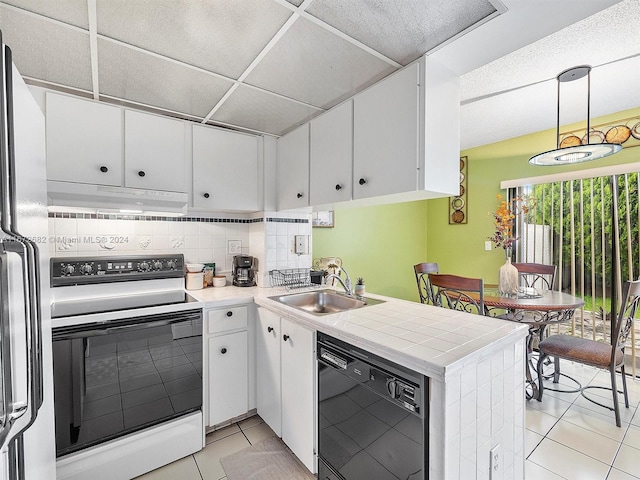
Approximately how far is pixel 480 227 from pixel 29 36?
421 cm

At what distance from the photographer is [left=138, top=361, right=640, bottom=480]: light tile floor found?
170 centimetres

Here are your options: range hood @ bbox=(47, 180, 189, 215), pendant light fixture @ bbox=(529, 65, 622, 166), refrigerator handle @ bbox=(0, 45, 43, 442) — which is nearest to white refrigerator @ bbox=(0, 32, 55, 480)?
refrigerator handle @ bbox=(0, 45, 43, 442)

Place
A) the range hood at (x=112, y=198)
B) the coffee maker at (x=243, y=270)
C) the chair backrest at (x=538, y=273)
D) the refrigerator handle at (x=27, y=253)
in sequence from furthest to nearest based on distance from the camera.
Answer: the chair backrest at (x=538, y=273)
the coffee maker at (x=243, y=270)
the range hood at (x=112, y=198)
the refrigerator handle at (x=27, y=253)

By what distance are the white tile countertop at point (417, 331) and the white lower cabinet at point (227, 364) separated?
15 cm

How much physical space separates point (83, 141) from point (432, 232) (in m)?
4.07

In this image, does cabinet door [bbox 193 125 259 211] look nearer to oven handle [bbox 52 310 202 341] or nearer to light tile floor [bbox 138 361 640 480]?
oven handle [bbox 52 310 202 341]

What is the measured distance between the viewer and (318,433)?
1592 mm

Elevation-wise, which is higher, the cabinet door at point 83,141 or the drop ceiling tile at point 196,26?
the drop ceiling tile at point 196,26

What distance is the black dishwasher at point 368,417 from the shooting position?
44.4 inches

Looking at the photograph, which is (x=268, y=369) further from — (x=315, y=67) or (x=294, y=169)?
(x=315, y=67)

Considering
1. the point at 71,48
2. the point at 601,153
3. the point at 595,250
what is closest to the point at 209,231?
the point at 71,48

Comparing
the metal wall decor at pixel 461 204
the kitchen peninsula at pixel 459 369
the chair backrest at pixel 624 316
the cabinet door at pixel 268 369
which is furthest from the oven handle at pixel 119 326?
the metal wall decor at pixel 461 204

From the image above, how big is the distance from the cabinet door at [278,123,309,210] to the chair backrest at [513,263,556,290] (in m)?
2.41

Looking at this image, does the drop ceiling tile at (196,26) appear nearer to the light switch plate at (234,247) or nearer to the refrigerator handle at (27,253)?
the refrigerator handle at (27,253)
